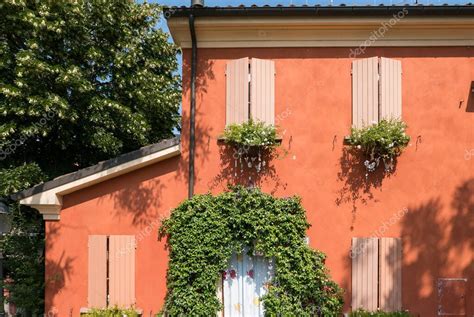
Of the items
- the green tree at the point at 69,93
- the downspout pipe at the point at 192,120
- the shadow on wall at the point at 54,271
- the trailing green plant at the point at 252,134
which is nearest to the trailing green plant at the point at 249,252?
the downspout pipe at the point at 192,120

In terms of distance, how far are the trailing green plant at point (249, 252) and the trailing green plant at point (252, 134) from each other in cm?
79

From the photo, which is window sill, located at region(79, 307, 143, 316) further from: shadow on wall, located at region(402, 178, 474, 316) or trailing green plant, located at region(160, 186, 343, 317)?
shadow on wall, located at region(402, 178, 474, 316)

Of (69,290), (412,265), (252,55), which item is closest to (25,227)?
(69,290)

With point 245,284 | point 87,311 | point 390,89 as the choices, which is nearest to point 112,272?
point 87,311

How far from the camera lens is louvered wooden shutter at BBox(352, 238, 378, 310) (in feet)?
23.4

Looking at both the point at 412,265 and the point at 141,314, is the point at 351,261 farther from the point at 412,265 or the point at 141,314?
the point at 141,314

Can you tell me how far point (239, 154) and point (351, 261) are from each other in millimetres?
2624

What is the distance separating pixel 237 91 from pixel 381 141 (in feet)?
8.35

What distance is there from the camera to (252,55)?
7473 millimetres

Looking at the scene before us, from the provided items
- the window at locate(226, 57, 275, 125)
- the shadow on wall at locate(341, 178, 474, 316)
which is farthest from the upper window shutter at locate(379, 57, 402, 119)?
the window at locate(226, 57, 275, 125)

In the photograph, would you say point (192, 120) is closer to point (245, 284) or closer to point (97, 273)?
point (245, 284)

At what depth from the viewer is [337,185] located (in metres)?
7.33

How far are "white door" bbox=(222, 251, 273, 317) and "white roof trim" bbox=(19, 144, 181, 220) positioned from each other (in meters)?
2.13

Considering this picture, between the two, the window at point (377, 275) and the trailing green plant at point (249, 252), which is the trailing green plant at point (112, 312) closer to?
the trailing green plant at point (249, 252)
